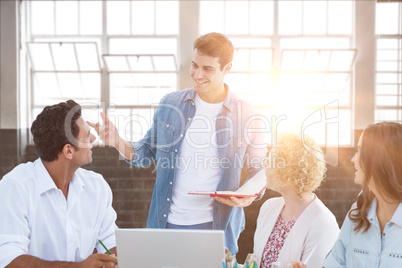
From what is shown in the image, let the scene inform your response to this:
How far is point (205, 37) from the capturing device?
2.08 meters

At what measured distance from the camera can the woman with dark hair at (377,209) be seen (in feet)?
4.94

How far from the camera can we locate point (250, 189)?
1.96 metres

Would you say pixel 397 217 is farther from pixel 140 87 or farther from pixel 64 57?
pixel 64 57

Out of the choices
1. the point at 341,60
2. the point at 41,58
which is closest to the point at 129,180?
the point at 41,58

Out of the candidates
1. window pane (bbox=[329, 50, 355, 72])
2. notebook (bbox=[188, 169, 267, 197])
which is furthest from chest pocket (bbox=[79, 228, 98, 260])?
window pane (bbox=[329, 50, 355, 72])

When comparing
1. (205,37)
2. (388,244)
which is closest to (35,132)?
(205,37)

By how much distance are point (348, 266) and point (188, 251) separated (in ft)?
2.32

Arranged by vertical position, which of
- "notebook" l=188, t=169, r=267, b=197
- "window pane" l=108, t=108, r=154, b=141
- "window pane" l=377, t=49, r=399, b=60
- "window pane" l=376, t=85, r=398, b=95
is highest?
"window pane" l=377, t=49, r=399, b=60

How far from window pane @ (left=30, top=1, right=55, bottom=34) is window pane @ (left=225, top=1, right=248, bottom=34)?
2.21m

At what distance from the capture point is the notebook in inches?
71.4

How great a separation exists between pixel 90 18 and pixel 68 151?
14.2 feet

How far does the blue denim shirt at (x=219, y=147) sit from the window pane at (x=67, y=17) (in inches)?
149

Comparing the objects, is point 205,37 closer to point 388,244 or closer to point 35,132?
point 35,132

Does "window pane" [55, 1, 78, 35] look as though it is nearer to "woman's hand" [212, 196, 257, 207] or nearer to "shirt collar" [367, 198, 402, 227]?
"woman's hand" [212, 196, 257, 207]
